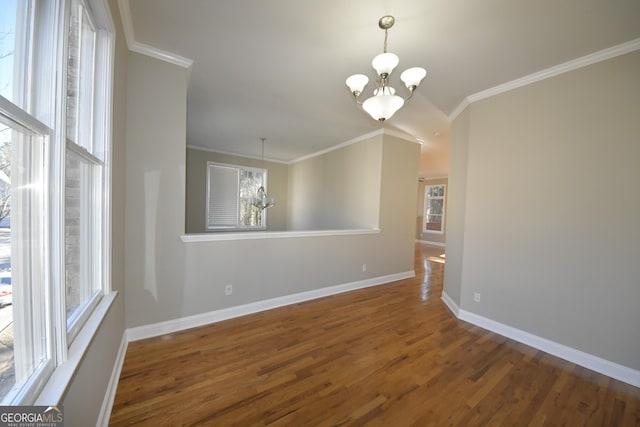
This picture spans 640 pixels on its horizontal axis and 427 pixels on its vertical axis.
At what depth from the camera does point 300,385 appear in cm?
176

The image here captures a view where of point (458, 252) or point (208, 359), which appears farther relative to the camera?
point (458, 252)

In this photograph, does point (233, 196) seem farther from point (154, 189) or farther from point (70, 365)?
point (70, 365)

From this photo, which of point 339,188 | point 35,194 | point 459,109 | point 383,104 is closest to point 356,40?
point 383,104

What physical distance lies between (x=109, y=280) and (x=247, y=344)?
4.22 ft

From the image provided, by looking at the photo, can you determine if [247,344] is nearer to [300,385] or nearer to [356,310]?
[300,385]

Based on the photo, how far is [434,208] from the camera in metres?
9.29

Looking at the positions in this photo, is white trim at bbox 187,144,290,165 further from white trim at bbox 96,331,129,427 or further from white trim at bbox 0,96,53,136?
white trim at bbox 0,96,53,136

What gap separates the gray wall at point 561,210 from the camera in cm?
195

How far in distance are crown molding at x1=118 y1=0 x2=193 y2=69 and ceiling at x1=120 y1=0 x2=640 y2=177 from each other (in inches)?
1.3

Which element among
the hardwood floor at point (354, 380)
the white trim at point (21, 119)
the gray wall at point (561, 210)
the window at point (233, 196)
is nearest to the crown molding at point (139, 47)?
the white trim at point (21, 119)

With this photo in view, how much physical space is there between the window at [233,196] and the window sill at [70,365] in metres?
5.00

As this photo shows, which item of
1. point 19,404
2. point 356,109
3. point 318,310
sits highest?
point 356,109

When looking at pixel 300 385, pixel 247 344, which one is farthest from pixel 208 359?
pixel 300 385

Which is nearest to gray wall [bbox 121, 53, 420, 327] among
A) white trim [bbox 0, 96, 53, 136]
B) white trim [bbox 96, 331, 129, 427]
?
white trim [bbox 96, 331, 129, 427]
